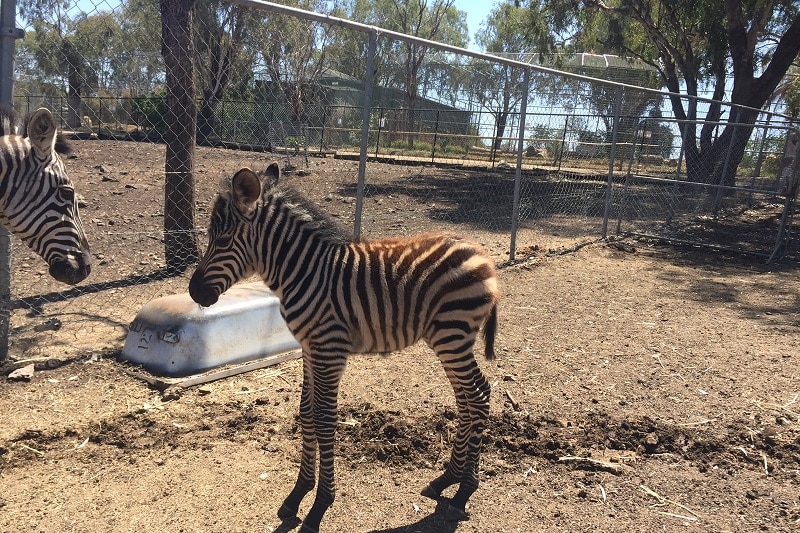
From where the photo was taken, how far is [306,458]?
3375 millimetres

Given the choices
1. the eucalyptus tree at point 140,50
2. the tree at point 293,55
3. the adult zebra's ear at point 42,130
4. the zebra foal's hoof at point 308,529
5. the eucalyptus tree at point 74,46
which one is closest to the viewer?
the zebra foal's hoof at point 308,529

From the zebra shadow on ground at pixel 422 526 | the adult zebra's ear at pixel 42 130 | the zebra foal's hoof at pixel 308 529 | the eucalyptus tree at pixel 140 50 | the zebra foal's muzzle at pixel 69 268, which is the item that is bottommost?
the zebra shadow on ground at pixel 422 526

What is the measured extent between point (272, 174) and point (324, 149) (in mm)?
6221

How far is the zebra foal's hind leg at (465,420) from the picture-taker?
348cm

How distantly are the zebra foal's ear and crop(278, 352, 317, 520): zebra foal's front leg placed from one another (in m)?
0.88

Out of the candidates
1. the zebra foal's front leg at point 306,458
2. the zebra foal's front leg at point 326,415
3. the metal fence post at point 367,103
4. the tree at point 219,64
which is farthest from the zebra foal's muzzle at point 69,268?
the tree at point 219,64

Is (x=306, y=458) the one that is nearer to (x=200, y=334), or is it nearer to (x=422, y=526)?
(x=422, y=526)

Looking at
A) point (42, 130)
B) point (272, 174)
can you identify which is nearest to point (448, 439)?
point (272, 174)

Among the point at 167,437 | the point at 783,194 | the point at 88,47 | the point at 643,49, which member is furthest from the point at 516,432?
the point at 643,49

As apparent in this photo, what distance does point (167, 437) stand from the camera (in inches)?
158

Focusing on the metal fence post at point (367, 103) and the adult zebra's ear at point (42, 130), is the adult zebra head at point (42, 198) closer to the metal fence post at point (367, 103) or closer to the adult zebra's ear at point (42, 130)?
the adult zebra's ear at point (42, 130)

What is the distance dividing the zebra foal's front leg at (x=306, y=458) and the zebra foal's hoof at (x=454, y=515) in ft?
2.50

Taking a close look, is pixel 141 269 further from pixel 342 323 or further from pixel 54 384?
pixel 342 323

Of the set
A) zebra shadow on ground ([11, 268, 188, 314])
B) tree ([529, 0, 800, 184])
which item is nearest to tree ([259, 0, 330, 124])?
zebra shadow on ground ([11, 268, 188, 314])
